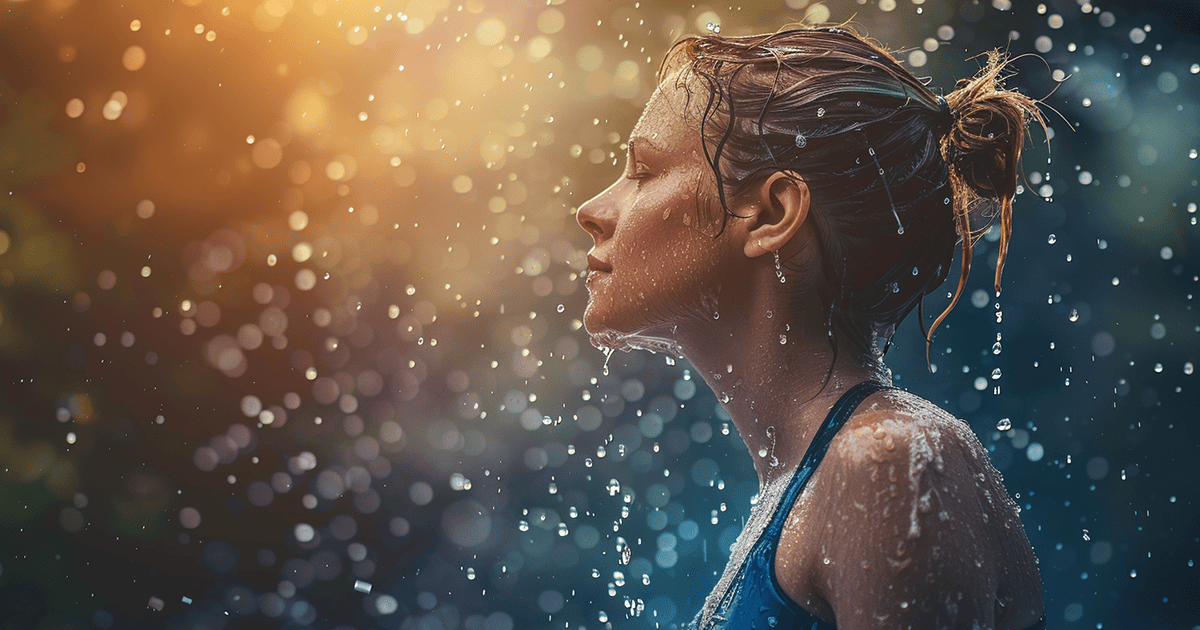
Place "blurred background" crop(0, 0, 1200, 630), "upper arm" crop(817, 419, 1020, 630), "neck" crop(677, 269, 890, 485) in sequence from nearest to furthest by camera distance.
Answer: "upper arm" crop(817, 419, 1020, 630)
"neck" crop(677, 269, 890, 485)
"blurred background" crop(0, 0, 1200, 630)

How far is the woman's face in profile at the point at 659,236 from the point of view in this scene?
86 centimetres

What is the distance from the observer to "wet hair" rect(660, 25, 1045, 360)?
2.74 feet

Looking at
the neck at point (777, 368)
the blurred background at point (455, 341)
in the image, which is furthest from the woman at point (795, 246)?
the blurred background at point (455, 341)

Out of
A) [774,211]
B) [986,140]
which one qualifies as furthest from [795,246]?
[986,140]

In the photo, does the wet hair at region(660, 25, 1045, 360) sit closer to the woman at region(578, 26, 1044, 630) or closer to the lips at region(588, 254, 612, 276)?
the woman at region(578, 26, 1044, 630)

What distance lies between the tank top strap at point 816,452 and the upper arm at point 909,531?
4cm

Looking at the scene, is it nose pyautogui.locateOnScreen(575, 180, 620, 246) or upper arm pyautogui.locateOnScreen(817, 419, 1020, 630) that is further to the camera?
nose pyautogui.locateOnScreen(575, 180, 620, 246)

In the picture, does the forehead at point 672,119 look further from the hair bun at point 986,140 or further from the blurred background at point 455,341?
the blurred background at point 455,341

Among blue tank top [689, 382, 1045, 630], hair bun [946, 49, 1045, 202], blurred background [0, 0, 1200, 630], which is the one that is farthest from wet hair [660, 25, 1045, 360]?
blurred background [0, 0, 1200, 630]

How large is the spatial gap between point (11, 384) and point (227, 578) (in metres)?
0.95

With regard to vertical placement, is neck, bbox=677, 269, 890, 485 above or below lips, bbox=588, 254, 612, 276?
below

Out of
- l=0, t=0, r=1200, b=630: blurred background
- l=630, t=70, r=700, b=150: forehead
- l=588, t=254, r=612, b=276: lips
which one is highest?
l=630, t=70, r=700, b=150: forehead

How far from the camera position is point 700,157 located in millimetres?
883

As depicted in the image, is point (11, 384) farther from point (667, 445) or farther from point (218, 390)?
point (667, 445)
